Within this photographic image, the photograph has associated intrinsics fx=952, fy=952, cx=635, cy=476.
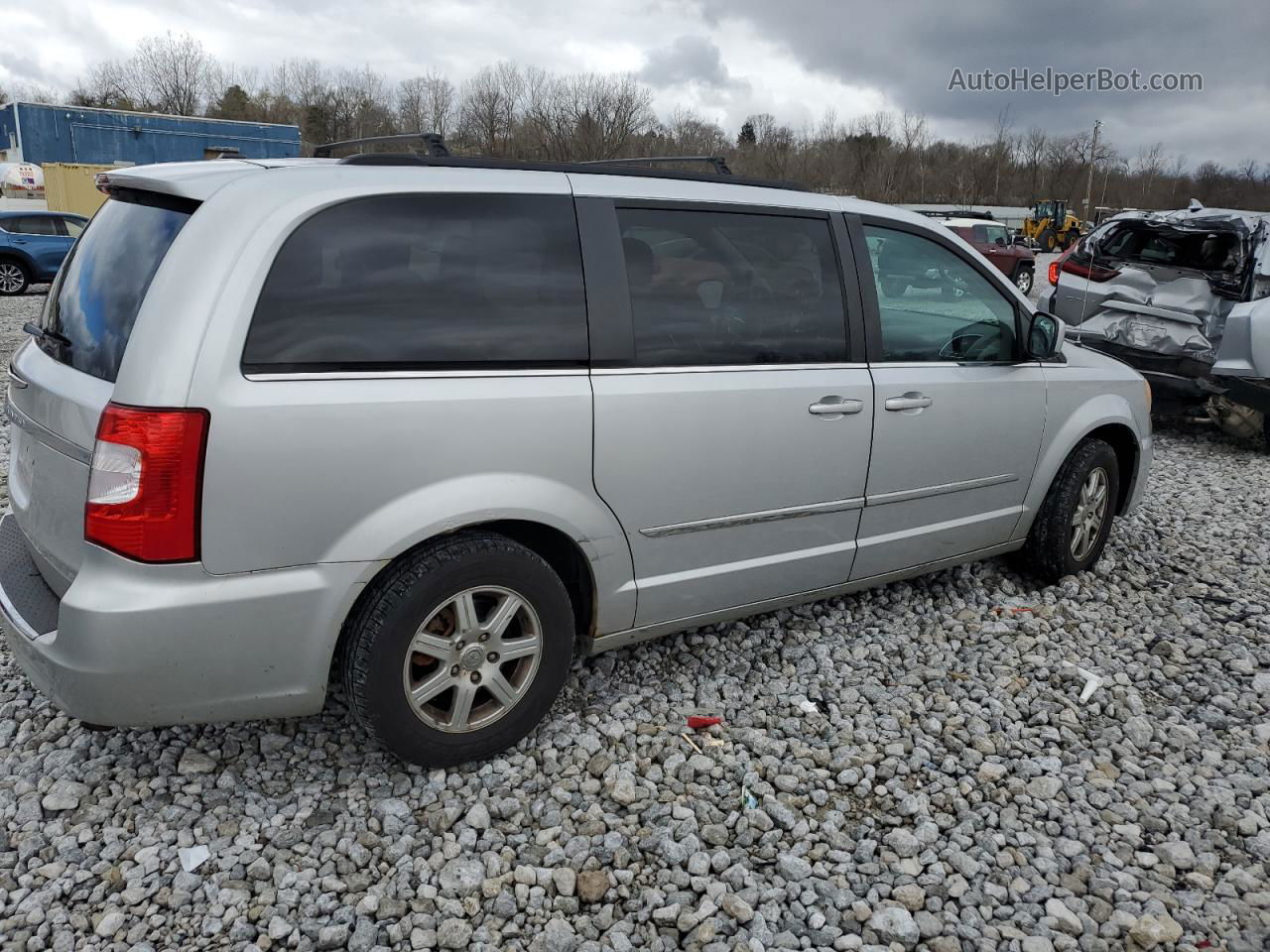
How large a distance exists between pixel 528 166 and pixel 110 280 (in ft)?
4.18

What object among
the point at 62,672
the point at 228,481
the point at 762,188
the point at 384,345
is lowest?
the point at 62,672

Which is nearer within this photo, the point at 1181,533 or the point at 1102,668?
the point at 1102,668

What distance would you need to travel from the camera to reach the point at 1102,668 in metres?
3.89

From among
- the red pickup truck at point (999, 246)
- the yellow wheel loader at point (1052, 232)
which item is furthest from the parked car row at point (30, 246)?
the yellow wheel loader at point (1052, 232)

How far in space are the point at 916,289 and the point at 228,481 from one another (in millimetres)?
2829

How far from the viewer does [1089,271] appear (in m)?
8.50

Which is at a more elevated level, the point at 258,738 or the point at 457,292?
the point at 457,292

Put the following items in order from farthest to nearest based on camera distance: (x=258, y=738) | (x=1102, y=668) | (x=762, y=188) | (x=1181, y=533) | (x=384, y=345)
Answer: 1. (x=1181, y=533)
2. (x=1102, y=668)
3. (x=762, y=188)
4. (x=258, y=738)
5. (x=384, y=345)

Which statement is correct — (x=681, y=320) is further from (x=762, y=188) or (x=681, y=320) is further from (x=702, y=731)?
(x=702, y=731)

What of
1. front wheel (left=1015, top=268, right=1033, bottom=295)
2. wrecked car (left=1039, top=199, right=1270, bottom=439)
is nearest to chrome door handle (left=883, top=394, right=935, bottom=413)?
wrecked car (left=1039, top=199, right=1270, bottom=439)

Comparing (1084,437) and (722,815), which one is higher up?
(1084,437)

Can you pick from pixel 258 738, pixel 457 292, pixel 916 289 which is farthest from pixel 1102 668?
pixel 258 738

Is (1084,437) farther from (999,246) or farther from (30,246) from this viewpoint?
(999,246)

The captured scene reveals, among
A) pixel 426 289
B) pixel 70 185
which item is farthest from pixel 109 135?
pixel 426 289
